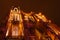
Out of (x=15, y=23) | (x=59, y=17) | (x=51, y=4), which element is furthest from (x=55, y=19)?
(x=15, y=23)

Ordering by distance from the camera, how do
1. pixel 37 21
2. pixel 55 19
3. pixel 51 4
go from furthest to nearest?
pixel 51 4, pixel 55 19, pixel 37 21

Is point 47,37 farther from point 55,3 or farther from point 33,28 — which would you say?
point 55,3

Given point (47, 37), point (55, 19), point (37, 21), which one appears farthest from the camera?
point (55, 19)

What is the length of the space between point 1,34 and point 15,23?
0.44ft

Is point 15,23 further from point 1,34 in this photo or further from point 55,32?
point 55,32

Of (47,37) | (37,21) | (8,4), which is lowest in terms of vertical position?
(47,37)

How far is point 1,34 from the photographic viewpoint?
1229 mm

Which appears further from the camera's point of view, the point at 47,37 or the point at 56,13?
the point at 56,13

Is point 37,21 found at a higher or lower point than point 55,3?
lower

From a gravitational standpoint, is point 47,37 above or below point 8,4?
below

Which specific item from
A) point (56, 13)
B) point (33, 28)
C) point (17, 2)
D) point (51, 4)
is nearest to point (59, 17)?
point (56, 13)

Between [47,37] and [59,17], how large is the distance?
0.65 metres

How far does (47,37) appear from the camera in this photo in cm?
120

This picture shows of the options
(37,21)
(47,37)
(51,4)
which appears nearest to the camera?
(47,37)
